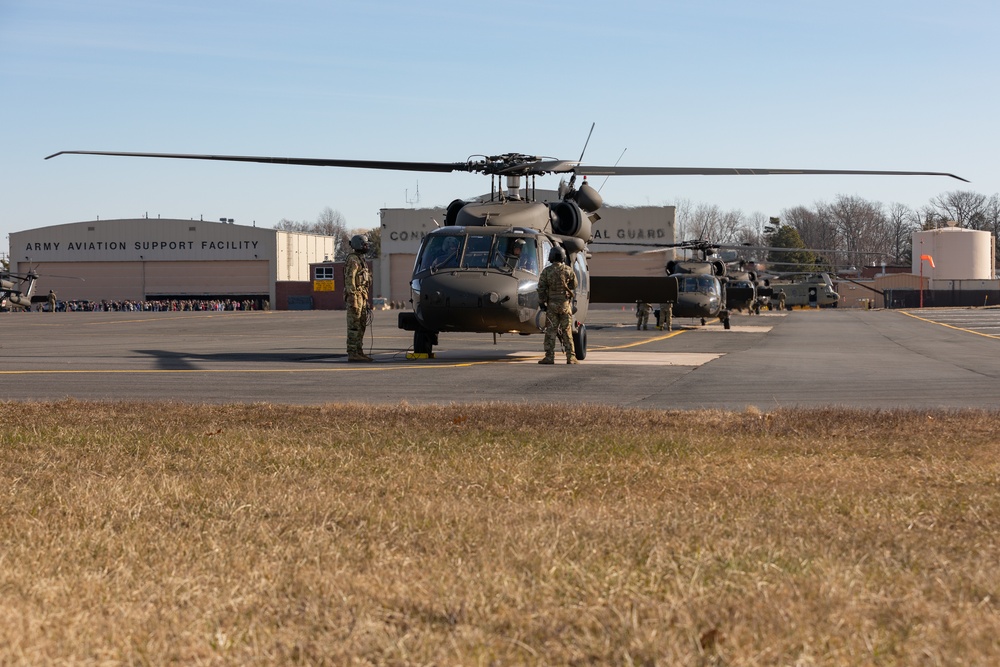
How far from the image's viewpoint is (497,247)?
19.1 m

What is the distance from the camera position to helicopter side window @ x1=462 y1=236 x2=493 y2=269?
18891 mm

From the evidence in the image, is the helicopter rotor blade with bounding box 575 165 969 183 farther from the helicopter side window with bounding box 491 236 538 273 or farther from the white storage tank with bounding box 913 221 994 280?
the white storage tank with bounding box 913 221 994 280

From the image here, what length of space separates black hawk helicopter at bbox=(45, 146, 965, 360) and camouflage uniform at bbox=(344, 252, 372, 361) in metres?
0.89

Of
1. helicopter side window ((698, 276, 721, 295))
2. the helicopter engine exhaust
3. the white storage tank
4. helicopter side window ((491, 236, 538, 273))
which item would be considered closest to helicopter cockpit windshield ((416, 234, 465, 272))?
helicopter side window ((491, 236, 538, 273))

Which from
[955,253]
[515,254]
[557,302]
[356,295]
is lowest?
[557,302]

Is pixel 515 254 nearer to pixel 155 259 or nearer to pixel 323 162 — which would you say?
pixel 323 162

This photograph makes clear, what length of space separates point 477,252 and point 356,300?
2.31 meters

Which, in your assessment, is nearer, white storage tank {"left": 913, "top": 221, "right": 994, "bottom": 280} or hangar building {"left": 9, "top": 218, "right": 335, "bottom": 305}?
hangar building {"left": 9, "top": 218, "right": 335, "bottom": 305}

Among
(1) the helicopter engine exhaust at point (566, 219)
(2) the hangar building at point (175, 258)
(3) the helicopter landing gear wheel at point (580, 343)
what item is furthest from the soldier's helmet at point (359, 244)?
(2) the hangar building at point (175, 258)

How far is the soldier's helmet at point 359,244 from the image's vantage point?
63.4 feet

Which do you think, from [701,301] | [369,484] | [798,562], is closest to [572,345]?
[369,484]

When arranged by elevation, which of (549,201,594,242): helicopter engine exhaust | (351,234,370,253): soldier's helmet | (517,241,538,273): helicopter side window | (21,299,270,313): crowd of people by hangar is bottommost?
(21,299,270,313): crowd of people by hangar

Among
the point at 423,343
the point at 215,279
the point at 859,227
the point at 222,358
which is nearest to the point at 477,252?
the point at 423,343

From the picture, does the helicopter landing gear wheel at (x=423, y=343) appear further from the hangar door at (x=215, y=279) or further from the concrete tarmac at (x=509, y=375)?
the hangar door at (x=215, y=279)
